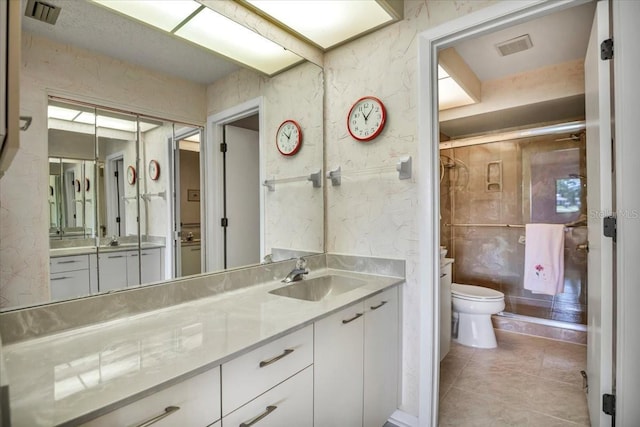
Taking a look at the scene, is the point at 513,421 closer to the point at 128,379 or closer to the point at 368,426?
the point at 368,426

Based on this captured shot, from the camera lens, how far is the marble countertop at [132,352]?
650 millimetres

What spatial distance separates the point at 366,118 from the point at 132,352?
62.7 inches

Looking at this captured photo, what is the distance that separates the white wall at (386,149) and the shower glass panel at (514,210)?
211cm

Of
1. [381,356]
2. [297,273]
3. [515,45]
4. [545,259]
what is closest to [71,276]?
[297,273]

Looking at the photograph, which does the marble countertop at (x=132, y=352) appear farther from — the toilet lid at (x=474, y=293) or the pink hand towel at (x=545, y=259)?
the pink hand towel at (x=545, y=259)

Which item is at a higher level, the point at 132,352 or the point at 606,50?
the point at 606,50

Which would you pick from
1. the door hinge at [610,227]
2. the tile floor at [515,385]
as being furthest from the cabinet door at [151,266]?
the door hinge at [610,227]

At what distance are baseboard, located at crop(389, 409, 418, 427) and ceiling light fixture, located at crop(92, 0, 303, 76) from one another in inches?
81.6

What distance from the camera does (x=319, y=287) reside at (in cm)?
187

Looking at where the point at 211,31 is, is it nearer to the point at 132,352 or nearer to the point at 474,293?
the point at 132,352

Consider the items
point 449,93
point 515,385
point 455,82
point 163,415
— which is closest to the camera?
point 163,415

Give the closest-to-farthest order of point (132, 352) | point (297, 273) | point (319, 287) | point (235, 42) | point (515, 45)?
1. point (132, 352)
2. point (235, 42)
3. point (297, 273)
4. point (319, 287)
5. point (515, 45)

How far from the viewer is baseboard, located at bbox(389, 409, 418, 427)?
1700mm

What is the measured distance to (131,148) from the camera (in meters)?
1.26
